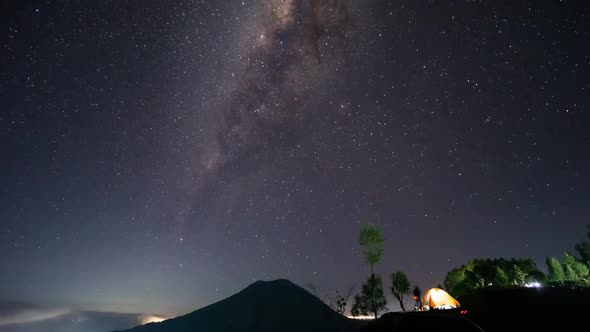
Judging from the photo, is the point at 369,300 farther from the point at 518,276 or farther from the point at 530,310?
the point at 530,310

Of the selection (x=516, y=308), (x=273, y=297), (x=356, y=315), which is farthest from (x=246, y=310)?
(x=516, y=308)

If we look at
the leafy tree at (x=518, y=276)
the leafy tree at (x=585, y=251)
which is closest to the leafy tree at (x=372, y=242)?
the leafy tree at (x=518, y=276)

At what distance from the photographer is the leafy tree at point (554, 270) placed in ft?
238

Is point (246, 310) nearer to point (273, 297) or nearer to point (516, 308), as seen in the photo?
point (273, 297)

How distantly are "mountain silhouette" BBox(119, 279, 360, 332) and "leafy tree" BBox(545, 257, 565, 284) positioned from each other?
2492 inches

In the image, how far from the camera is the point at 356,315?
83.9 m

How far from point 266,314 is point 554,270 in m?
112

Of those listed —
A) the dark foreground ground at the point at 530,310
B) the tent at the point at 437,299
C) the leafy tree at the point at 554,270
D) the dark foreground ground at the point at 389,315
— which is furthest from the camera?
the leafy tree at the point at 554,270

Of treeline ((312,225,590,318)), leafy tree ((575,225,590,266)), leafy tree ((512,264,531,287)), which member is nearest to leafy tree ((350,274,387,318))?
treeline ((312,225,590,318))

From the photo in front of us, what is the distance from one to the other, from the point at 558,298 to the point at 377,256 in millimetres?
35885

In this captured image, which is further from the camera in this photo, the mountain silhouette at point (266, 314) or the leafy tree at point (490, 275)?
the mountain silhouette at point (266, 314)

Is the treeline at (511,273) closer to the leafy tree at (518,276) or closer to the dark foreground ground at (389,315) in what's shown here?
the leafy tree at (518,276)

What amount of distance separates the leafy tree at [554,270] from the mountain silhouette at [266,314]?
208 ft

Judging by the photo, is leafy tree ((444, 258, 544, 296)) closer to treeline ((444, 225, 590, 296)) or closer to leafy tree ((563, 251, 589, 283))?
treeline ((444, 225, 590, 296))
